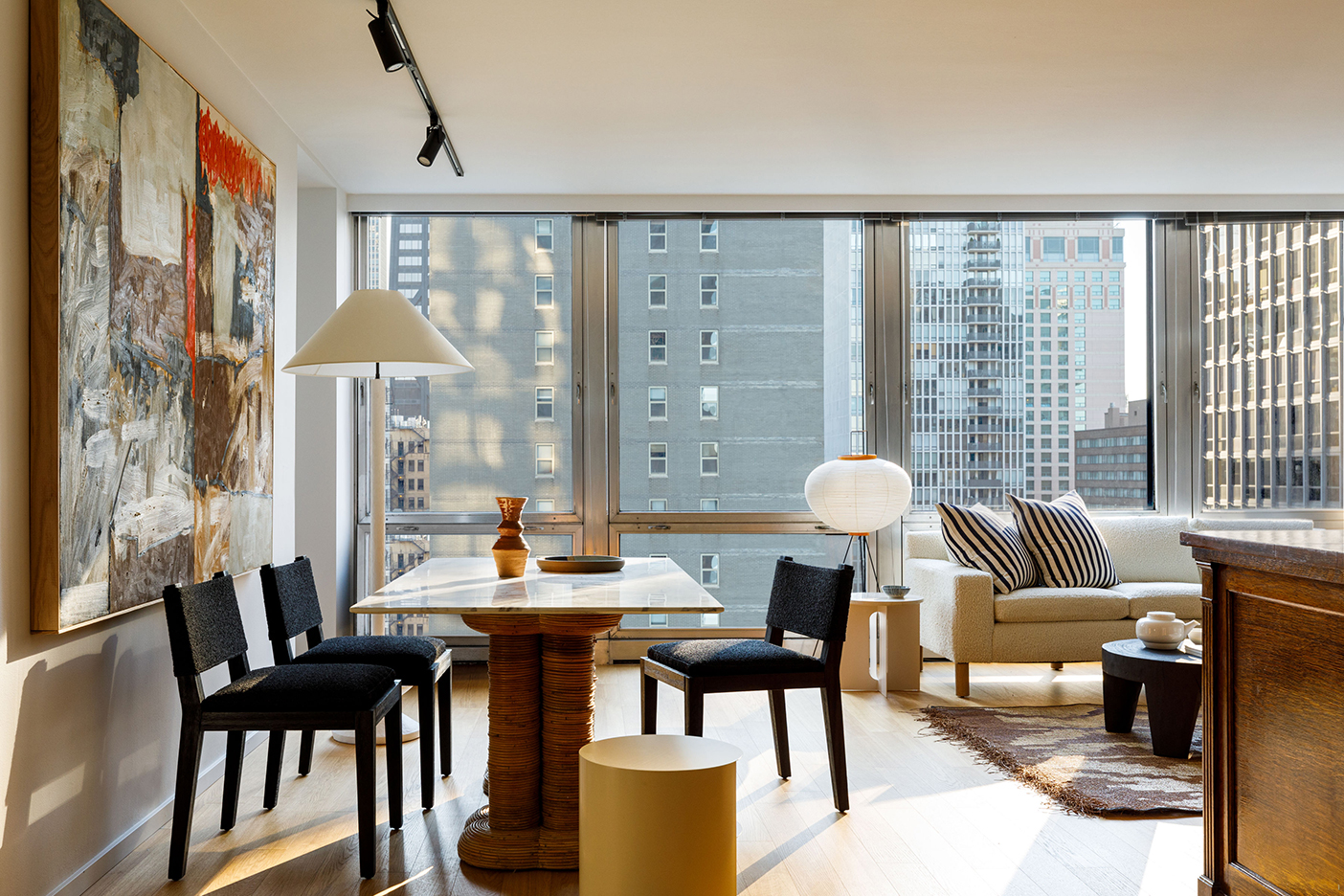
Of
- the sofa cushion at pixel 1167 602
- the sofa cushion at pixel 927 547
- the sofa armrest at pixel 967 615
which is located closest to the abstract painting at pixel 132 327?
the sofa armrest at pixel 967 615

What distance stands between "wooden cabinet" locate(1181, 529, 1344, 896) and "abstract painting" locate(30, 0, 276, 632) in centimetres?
260

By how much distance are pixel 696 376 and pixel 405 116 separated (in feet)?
6.80

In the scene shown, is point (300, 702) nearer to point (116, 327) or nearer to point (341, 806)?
point (341, 806)

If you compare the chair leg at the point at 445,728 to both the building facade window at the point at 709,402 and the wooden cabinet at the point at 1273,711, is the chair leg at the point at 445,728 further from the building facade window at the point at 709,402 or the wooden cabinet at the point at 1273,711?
the building facade window at the point at 709,402

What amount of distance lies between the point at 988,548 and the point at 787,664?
2.13m

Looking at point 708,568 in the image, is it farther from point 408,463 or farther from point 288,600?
point 288,600

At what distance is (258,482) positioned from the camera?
3.56 metres

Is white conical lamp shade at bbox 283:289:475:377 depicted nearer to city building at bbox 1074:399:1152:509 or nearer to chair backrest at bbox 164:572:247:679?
chair backrest at bbox 164:572:247:679

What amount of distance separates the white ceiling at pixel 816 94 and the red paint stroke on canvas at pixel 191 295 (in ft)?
2.35

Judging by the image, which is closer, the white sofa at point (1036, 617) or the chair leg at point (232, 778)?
the chair leg at point (232, 778)

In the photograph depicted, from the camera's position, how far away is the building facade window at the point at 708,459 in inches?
212

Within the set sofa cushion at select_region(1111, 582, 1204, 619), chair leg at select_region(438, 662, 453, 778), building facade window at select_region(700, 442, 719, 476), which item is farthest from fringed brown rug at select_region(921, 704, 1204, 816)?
chair leg at select_region(438, 662, 453, 778)

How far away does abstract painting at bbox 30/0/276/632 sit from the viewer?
224 centimetres

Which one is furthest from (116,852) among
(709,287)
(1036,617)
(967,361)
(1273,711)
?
(967,361)
